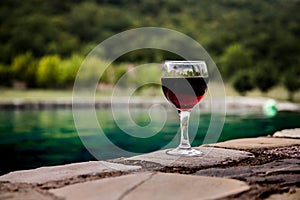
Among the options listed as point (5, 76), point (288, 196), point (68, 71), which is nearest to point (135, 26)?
point (68, 71)

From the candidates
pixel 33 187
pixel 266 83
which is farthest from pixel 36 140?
pixel 266 83

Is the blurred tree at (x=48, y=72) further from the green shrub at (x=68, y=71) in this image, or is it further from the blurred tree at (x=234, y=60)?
the blurred tree at (x=234, y=60)

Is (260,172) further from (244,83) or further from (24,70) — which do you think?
(24,70)

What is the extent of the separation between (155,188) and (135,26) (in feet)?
120

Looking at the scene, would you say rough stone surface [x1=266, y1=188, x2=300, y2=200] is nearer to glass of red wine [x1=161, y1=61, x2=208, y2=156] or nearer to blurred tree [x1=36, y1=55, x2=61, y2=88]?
glass of red wine [x1=161, y1=61, x2=208, y2=156]

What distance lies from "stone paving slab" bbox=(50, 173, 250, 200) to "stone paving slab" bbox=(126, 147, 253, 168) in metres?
0.22

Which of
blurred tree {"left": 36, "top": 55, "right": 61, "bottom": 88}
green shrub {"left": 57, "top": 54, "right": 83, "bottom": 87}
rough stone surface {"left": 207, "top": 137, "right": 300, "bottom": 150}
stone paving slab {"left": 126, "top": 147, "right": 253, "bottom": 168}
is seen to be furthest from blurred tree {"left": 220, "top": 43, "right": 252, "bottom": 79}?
stone paving slab {"left": 126, "top": 147, "right": 253, "bottom": 168}

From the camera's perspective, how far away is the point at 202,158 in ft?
5.63

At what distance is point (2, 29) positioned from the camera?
128 feet

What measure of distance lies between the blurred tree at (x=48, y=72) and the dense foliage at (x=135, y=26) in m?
0.07

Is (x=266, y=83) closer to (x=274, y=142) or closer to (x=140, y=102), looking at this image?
(x=140, y=102)

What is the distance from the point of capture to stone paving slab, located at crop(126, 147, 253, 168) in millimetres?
1625

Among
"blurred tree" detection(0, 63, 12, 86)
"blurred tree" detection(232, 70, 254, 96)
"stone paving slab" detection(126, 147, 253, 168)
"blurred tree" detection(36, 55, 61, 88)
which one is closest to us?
"stone paving slab" detection(126, 147, 253, 168)

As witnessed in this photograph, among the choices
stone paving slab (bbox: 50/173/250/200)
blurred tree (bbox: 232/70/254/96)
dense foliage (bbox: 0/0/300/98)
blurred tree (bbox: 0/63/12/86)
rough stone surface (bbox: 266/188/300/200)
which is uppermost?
dense foliage (bbox: 0/0/300/98)
